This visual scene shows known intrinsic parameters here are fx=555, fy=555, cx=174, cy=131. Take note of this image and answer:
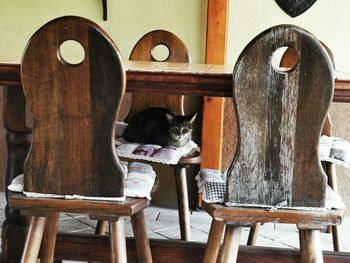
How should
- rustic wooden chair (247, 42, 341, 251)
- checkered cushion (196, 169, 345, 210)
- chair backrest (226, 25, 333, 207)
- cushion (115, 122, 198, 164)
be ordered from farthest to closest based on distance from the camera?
rustic wooden chair (247, 42, 341, 251), cushion (115, 122, 198, 164), checkered cushion (196, 169, 345, 210), chair backrest (226, 25, 333, 207)

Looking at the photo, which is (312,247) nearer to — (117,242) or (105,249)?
(117,242)

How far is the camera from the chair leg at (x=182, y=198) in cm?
239

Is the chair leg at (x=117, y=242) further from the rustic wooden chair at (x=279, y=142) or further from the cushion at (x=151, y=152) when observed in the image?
the cushion at (x=151, y=152)

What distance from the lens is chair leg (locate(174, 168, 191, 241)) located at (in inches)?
94.0

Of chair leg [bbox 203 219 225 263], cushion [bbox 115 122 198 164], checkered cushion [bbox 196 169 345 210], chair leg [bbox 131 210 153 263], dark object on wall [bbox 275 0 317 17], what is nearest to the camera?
checkered cushion [bbox 196 169 345 210]

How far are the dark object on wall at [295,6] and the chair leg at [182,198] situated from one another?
1.23 meters

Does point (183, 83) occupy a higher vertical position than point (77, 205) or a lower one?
higher

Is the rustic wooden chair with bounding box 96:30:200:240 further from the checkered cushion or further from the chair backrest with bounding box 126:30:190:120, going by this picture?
the checkered cushion

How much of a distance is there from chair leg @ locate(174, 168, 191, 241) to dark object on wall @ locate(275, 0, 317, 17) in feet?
4.05

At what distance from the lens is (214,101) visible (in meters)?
3.15


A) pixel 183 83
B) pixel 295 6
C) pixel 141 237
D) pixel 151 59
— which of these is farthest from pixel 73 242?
pixel 295 6

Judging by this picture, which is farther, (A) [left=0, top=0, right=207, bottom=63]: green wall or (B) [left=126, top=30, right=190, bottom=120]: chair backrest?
(A) [left=0, top=0, right=207, bottom=63]: green wall

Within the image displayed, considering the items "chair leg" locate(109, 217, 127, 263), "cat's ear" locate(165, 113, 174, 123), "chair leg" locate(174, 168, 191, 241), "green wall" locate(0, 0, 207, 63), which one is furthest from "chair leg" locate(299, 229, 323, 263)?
"green wall" locate(0, 0, 207, 63)

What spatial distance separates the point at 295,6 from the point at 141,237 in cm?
182
